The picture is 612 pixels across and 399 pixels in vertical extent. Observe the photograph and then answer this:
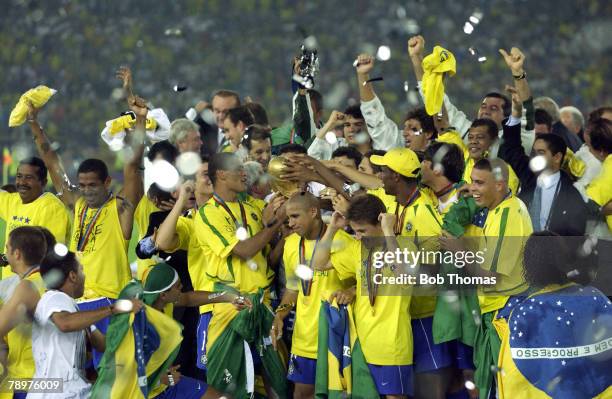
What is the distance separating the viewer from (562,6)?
14.5m

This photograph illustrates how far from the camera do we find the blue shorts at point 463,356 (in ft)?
20.6

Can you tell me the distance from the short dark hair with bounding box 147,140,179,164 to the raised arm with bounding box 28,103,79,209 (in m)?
0.59

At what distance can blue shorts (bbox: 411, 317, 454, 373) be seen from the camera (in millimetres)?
6242

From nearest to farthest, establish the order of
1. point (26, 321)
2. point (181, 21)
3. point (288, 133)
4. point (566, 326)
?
point (566, 326), point (26, 321), point (288, 133), point (181, 21)

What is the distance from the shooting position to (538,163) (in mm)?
7004

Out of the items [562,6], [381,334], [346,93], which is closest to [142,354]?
[381,334]

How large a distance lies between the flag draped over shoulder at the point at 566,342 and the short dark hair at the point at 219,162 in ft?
9.00

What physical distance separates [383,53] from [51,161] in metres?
6.80

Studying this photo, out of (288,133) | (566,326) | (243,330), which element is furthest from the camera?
(288,133)

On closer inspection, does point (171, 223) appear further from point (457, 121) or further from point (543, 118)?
point (543, 118)

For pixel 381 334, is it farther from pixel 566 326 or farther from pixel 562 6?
Result: pixel 562 6

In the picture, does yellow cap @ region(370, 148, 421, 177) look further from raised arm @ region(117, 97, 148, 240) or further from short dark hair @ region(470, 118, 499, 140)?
raised arm @ region(117, 97, 148, 240)

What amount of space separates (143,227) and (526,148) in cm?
249

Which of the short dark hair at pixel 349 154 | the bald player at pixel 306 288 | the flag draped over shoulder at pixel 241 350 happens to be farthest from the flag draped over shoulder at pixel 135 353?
the short dark hair at pixel 349 154
